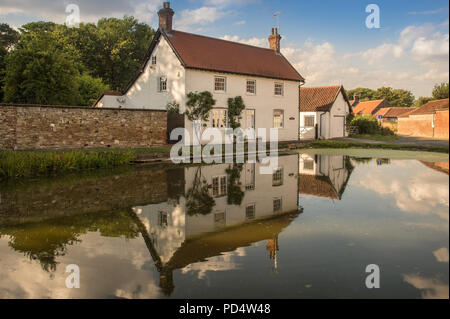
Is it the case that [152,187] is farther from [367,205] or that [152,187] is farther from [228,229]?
[367,205]

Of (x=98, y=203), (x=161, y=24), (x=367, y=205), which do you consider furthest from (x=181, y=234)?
(x=161, y=24)

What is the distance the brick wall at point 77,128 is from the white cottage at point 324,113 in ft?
56.6

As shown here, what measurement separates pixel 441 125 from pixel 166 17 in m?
24.9

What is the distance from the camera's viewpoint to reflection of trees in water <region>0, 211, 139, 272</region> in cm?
596

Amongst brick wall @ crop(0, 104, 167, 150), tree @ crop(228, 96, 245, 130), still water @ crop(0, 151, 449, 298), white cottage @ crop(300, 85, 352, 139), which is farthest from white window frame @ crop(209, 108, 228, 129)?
still water @ crop(0, 151, 449, 298)

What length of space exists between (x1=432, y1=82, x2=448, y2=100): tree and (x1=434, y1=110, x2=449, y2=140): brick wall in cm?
19

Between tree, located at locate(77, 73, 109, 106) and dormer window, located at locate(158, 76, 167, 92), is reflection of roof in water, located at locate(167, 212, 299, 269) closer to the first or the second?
dormer window, located at locate(158, 76, 167, 92)

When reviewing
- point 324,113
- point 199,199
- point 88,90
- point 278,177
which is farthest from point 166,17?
point 199,199

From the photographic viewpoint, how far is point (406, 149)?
2119 cm

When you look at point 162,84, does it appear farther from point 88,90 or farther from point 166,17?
point 88,90

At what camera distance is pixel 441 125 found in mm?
4137

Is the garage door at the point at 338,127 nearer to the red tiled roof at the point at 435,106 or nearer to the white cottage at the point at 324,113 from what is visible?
the white cottage at the point at 324,113

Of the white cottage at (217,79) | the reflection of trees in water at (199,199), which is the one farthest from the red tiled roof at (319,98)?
the reflection of trees in water at (199,199)

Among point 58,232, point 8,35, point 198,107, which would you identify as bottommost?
point 58,232
